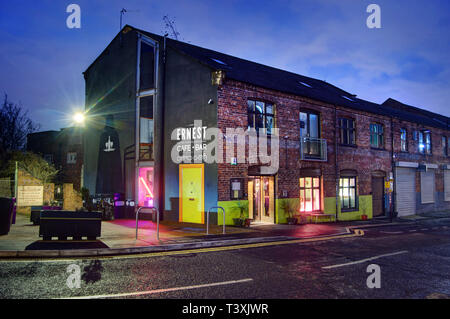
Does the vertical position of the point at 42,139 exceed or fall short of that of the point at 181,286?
it exceeds it

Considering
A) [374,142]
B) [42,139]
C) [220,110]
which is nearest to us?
[220,110]

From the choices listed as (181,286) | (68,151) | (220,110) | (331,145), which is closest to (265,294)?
(181,286)

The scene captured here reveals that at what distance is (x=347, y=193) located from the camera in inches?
724

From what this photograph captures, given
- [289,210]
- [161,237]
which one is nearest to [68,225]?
[161,237]

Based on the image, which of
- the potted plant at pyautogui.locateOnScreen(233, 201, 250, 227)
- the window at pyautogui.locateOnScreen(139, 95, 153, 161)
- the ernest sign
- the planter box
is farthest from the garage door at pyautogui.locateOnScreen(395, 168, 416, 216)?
the ernest sign

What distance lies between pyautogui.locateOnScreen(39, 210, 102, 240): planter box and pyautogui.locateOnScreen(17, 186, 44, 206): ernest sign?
25.8 feet

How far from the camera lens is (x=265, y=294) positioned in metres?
5.05

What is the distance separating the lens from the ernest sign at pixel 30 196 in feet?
51.6

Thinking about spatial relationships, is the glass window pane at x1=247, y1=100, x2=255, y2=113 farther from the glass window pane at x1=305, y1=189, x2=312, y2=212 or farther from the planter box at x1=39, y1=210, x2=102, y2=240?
the planter box at x1=39, y1=210, x2=102, y2=240

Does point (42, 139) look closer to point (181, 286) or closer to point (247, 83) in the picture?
point (247, 83)

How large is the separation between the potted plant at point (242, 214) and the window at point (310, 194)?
398cm

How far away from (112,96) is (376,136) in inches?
654
